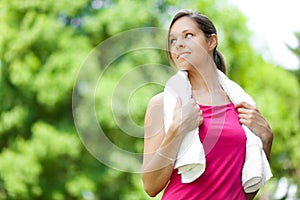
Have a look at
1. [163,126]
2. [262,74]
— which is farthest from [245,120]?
[262,74]

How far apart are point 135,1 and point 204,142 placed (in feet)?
27.6

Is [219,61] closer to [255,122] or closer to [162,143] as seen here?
[255,122]

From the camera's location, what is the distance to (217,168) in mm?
1869

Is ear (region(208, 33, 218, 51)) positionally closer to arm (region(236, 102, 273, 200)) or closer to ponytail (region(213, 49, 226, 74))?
ponytail (region(213, 49, 226, 74))

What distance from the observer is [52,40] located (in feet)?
33.4

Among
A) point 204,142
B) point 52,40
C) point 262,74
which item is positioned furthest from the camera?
point 262,74

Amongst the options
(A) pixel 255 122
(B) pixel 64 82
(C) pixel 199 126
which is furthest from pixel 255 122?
(B) pixel 64 82

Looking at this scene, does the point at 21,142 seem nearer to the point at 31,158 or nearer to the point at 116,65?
the point at 31,158

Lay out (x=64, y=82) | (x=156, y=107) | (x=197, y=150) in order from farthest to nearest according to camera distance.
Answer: (x=64, y=82)
(x=156, y=107)
(x=197, y=150)

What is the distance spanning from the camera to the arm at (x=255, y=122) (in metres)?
1.98

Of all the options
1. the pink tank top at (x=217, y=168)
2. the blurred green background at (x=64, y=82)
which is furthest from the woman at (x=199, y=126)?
the blurred green background at (x=64, y=82)

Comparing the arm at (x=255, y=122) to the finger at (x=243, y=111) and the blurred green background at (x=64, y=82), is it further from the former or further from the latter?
the blurred green background at (x=64, y=82)

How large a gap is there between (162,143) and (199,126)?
0.13 meters

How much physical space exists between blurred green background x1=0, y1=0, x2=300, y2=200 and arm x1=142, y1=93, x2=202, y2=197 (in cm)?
688
